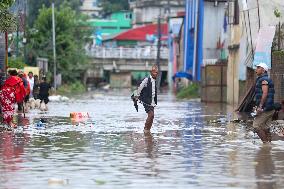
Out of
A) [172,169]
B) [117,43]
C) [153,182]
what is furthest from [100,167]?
[117,43]

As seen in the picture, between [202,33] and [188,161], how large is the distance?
48229mm

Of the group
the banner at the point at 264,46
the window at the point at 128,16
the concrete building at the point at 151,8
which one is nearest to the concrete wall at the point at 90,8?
the window at the point at 128,16

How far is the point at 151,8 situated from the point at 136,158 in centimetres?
11602

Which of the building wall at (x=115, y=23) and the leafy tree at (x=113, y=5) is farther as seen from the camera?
the leafy tree at (x=113, y=5)

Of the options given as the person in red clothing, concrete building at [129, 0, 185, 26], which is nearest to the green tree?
concrete building at [129, 0, 185, 26]

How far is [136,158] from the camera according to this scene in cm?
1560

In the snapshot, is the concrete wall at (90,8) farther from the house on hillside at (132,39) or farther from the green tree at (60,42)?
the green tree at (60,42)

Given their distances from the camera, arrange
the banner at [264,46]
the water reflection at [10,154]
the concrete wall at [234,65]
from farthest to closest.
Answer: the concrete wall at [234,65]
the banner at [264,46]
the water reflection at [10,154]

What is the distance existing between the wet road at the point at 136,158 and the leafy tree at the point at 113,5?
118197 mm

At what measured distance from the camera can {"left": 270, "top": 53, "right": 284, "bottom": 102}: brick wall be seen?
27.6 metres

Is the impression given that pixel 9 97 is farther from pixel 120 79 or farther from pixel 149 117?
pixel 120 79

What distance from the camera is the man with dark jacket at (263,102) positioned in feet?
60.8

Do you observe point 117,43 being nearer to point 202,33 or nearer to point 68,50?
point 68,50

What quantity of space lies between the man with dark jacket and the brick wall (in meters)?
8.60
